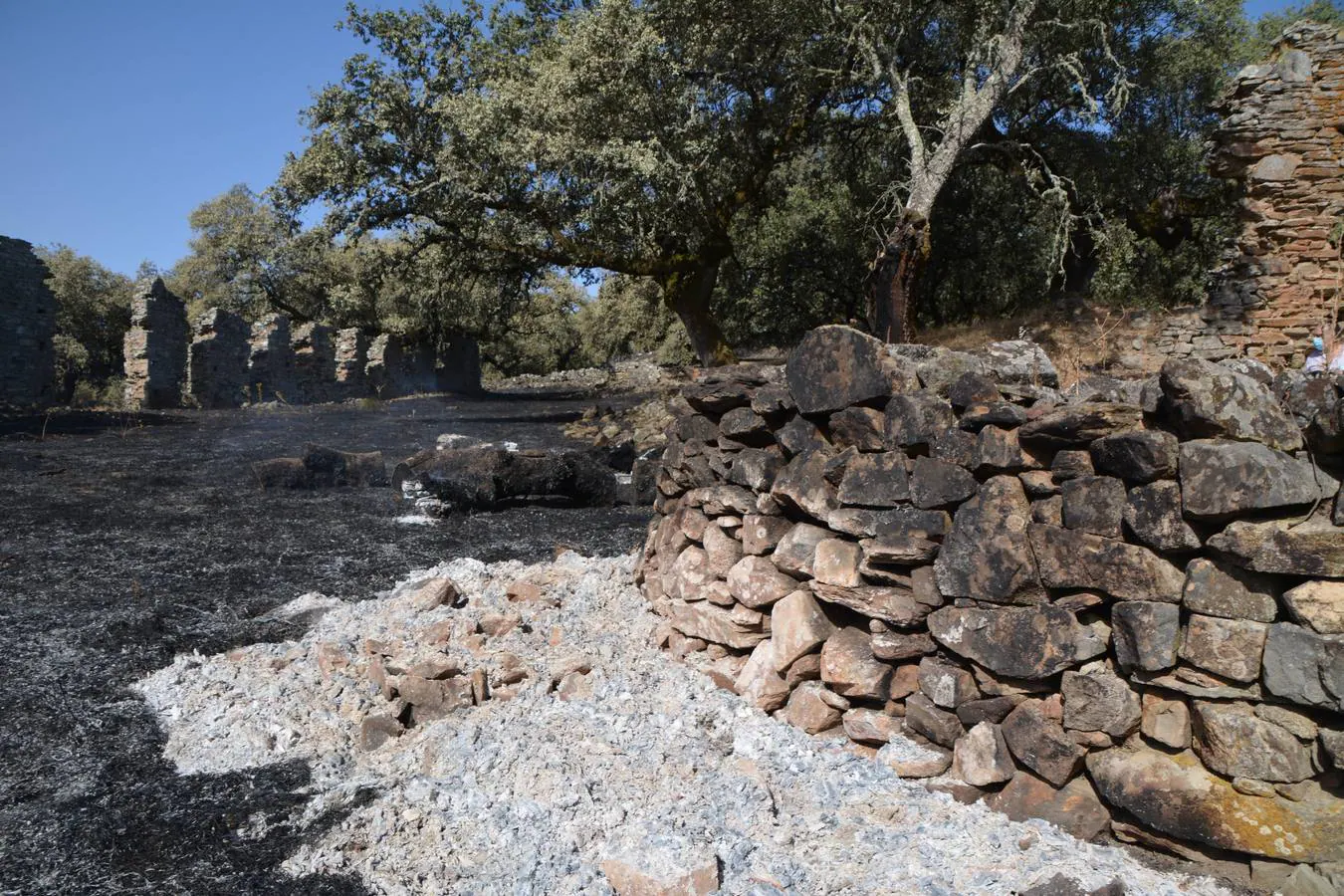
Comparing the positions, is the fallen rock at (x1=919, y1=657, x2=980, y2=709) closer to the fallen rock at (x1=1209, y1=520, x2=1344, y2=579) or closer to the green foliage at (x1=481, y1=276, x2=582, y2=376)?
the fallen rock at (x1=1209, y1=520, x2=1344, y2=579)

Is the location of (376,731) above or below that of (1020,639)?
below

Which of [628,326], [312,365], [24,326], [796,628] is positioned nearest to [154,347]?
[24,326]

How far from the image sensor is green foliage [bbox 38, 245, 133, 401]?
29266 mm

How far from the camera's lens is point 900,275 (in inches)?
550

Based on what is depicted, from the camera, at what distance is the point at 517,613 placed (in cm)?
551

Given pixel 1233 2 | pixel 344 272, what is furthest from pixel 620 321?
Result: pixel 1233 2

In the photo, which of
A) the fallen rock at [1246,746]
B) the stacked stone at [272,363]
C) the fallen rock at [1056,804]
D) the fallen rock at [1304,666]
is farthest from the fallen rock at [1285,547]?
the stacked stone at [272,363]

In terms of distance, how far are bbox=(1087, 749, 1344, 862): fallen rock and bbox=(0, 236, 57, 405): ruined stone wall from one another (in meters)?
21.4

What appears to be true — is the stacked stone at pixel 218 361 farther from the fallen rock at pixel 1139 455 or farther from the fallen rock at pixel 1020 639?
the fallen rock at pixel 1139 455

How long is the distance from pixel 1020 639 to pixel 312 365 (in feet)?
84.6

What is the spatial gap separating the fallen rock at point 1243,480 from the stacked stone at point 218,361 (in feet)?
78.3

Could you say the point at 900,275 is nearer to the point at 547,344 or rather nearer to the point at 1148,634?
the point at 1148,634

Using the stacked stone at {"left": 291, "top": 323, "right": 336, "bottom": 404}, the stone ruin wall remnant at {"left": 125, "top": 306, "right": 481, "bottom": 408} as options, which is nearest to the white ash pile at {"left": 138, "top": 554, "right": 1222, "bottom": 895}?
the stone ruin wall remnant at {"left": 125, "top": 306, "right": 481, "bottom": 408}

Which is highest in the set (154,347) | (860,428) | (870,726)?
(154,347)
